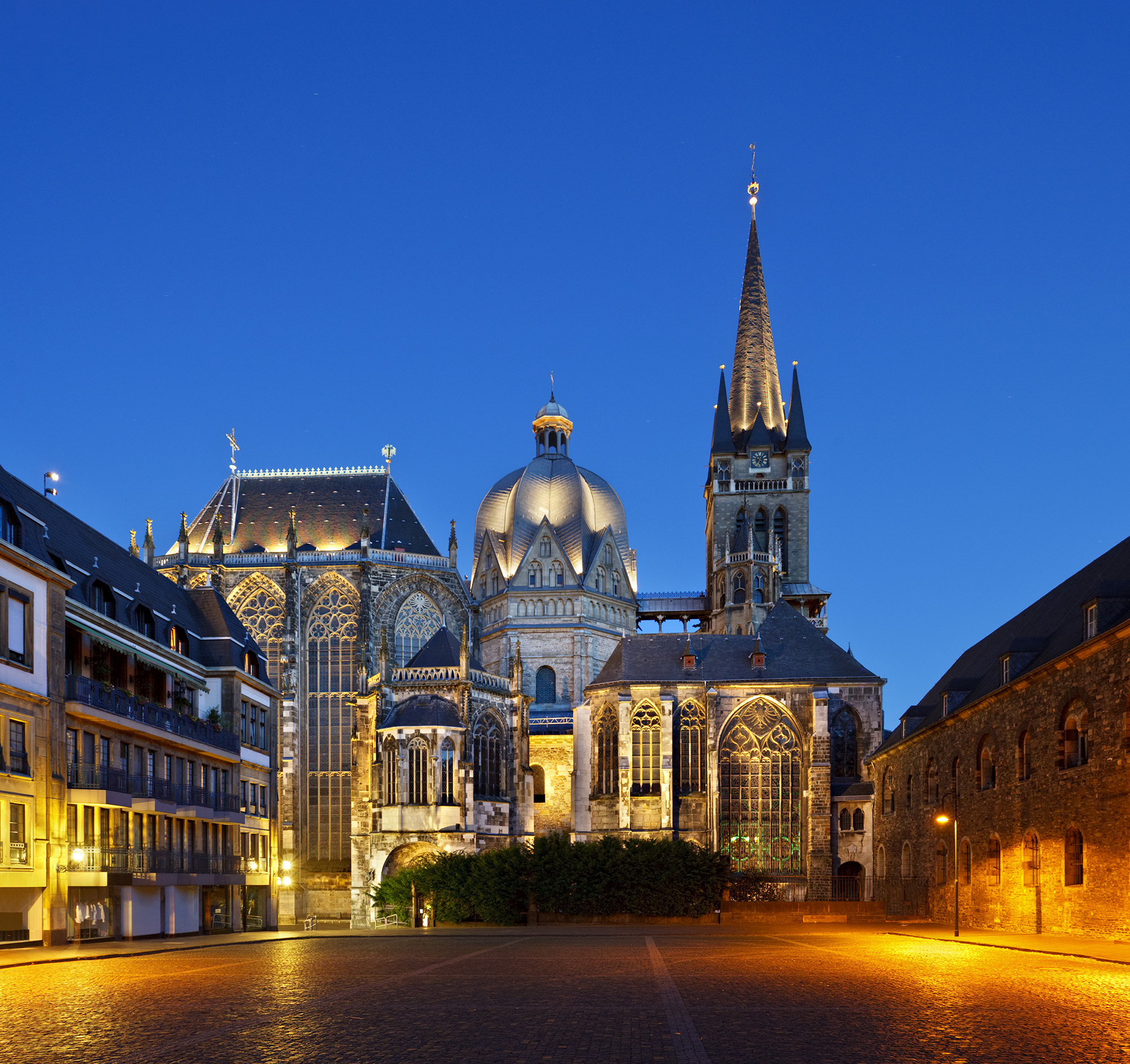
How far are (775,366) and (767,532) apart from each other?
48.8 ft

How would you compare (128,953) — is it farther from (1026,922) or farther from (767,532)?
(767,532)

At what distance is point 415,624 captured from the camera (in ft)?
242

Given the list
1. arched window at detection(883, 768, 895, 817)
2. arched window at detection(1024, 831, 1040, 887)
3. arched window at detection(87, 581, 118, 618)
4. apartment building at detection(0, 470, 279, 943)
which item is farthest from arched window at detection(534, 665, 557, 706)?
arched window at detection(1024, 831, 1040, 887)

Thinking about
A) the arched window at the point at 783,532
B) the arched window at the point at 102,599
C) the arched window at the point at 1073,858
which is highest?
the arched window at the point at 783,532

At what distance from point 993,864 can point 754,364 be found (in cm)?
6196

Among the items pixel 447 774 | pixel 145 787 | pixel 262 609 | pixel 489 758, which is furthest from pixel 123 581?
pixel 262 609

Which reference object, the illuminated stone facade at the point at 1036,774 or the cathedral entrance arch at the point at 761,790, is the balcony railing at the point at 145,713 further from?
the cathedral entrance arch at the point at 761,790

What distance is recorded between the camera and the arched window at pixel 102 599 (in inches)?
1544

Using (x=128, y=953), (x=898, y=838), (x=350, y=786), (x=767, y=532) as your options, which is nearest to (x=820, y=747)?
(x=898, y=838)

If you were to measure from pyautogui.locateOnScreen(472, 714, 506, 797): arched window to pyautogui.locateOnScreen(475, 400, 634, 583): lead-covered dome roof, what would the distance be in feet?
66.0

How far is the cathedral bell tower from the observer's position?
8469cm

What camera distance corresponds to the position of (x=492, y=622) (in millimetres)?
83250

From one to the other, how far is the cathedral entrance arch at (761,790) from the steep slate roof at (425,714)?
1255 centimetres

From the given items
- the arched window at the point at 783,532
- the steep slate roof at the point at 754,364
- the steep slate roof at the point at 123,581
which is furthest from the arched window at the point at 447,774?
the steep slate roof at the point at 754,364
